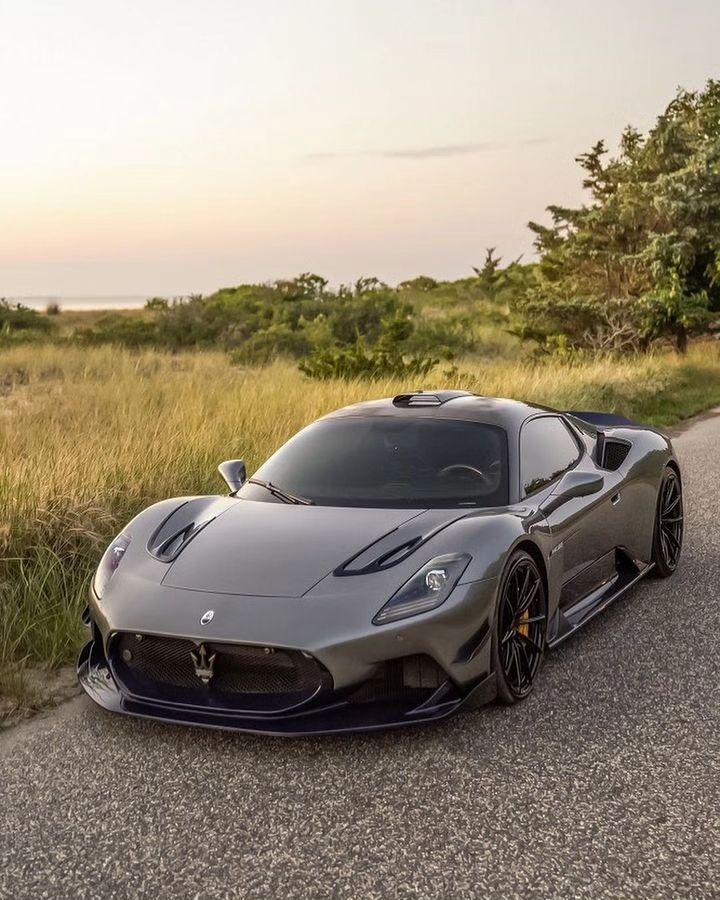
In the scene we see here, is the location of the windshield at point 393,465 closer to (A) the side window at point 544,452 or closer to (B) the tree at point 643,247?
(A) the side window at point 544,452

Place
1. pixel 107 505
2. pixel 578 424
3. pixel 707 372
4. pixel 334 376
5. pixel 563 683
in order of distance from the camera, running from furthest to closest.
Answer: pixel 707 372 < pixel 334 376 < pixel 107 505 < pixel 578 424 < pixel 563 683

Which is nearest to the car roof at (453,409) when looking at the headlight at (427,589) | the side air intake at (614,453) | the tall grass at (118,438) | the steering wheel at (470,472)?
the steering wheel at (470,472)

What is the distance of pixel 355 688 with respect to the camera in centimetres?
404

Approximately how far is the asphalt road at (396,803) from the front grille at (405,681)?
0.70 feet

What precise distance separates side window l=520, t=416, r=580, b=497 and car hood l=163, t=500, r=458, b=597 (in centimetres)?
66

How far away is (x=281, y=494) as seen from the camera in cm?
527

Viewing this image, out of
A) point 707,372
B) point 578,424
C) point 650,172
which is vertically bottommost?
point 707,372

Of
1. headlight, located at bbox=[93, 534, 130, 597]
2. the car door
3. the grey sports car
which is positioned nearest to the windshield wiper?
the grey sports car

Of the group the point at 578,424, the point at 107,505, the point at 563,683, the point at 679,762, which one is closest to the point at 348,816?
the point at 679,762

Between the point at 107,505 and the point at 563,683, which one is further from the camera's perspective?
the point at 107,505

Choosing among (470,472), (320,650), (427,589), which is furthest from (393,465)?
(320,650)

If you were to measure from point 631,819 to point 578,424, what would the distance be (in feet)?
10.4

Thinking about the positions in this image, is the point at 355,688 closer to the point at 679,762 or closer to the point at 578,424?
the point at 679,762

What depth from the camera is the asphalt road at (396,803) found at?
3.22m
